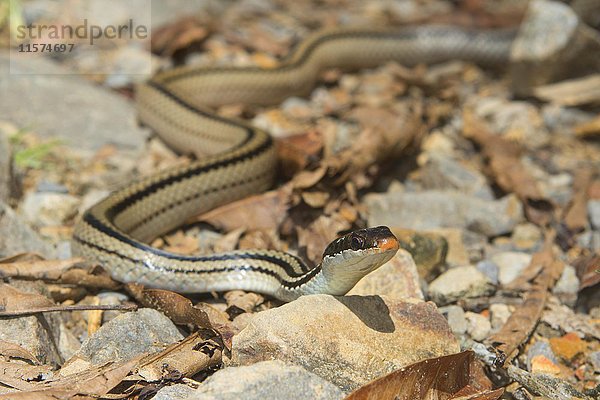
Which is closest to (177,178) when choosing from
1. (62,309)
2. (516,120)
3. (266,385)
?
(62,309)

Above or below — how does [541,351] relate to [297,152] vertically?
below

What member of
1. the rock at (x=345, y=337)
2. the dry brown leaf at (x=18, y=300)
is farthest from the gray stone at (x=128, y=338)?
the rock at (x=345, y=337)

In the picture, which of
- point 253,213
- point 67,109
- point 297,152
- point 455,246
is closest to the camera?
point 455,246

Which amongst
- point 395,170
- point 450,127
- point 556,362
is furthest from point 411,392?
point 450,127

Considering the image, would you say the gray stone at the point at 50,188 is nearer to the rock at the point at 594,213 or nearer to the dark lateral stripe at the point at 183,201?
the dark lateral stripe at the point at 183,201

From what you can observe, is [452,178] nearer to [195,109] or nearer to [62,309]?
[195,109]

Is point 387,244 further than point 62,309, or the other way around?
point 62,309
